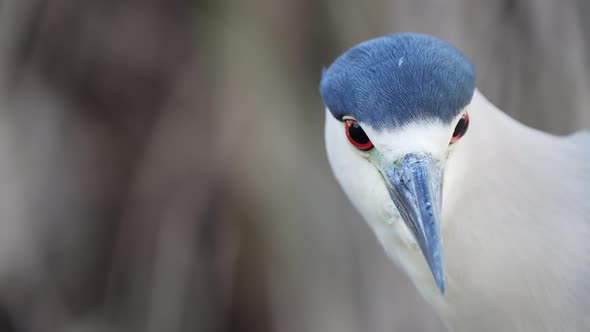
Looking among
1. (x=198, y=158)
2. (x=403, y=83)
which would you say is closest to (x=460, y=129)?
(x=403, y=83)

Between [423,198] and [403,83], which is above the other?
[403,83]

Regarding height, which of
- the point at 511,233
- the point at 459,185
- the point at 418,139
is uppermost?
the point at 418,139

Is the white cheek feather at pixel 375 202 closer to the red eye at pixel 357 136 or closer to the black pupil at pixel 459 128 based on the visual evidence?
the red eye at pixel 357 136

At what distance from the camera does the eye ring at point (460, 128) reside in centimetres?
86

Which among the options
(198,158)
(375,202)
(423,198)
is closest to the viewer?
(423,198)

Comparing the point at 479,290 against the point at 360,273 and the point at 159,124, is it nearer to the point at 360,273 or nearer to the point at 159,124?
the point at 360,273

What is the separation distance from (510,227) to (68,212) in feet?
3.99

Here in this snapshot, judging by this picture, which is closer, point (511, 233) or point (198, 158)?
point (511, 233)

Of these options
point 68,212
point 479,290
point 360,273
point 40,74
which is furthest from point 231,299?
point 479,290

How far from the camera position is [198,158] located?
162 centimetres

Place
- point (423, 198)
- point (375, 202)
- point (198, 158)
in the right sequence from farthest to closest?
point (198, 158) < point (375, 202) < point (423, 198)

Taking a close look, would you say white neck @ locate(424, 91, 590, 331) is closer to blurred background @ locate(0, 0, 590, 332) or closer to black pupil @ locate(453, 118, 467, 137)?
black pupil @ locate(453, 118, 467, 137)

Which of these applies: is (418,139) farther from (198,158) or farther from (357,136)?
(198,158)

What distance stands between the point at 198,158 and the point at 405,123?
89cm
